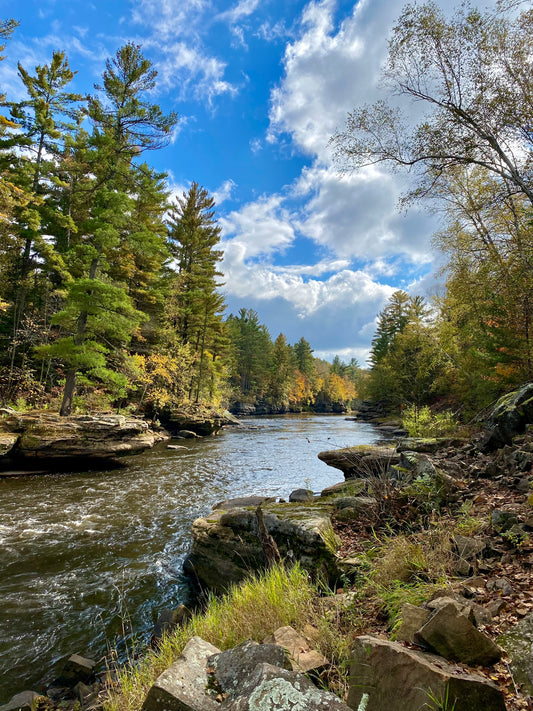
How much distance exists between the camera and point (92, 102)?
15.2 meters

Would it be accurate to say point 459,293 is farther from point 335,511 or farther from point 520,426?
point 335,511

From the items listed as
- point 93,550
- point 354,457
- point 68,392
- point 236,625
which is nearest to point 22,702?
point 236,625

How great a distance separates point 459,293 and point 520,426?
9407mm

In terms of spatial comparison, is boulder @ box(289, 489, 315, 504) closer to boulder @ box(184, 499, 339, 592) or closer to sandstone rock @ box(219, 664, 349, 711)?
boulder @ box(184, 499, 339, 592)

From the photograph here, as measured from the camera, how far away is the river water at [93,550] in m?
4.32

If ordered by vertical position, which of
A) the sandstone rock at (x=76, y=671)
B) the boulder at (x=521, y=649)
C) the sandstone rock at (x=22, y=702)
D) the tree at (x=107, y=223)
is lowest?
the sandstone rock at (x=76, y=671)

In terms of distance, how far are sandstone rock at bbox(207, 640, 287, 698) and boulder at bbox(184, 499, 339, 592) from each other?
6.84 feet

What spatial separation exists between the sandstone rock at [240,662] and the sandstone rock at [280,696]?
0.84 ft

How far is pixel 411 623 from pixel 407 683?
53 centimetres

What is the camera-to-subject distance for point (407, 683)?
5.58 ft

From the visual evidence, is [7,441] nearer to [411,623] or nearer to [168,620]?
[168,620]

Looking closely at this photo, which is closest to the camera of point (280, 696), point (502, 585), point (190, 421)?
point (280, 696)

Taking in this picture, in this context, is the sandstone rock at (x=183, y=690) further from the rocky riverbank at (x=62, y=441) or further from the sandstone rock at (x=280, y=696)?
the rocky riverbank at (x=62, y=441)

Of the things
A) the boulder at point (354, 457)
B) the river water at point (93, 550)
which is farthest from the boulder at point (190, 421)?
the boulder at point (354, 457)
